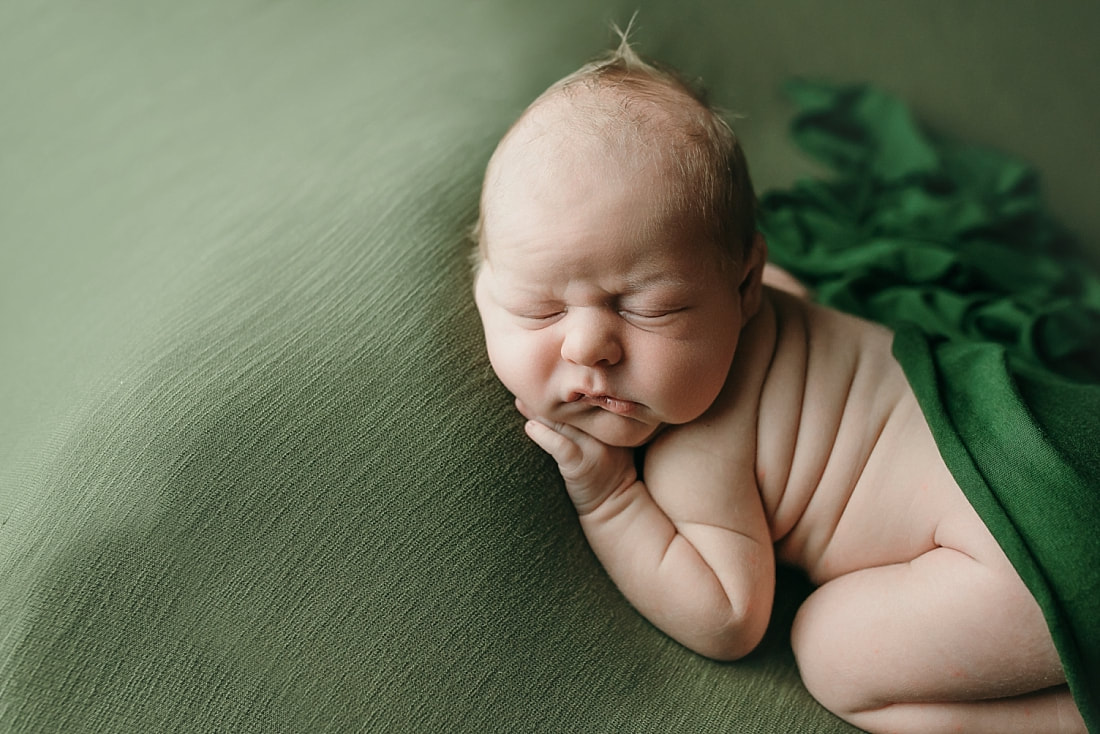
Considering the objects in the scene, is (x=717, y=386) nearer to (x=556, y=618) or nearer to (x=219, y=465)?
(x=556, y=618)

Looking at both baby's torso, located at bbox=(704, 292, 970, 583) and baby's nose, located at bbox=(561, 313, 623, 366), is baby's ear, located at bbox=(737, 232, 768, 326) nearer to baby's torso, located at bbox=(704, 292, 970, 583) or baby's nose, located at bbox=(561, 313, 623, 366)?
baby's torso, located at bbox=(704, 292, 970, 583)

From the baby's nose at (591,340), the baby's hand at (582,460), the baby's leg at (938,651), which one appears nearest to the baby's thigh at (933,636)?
the baby's leg at (938,651)

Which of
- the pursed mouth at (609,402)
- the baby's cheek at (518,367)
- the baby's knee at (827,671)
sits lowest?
the baby's knee at (827,671)

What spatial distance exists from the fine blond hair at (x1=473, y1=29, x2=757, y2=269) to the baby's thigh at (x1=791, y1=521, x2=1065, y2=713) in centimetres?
32

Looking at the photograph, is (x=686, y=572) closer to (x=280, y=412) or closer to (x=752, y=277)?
(x=752, y=277)

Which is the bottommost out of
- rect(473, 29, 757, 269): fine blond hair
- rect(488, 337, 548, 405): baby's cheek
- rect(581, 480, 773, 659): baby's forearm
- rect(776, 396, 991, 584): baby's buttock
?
rect(776, 396, 991, 584): baby's buttock

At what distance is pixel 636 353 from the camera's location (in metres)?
0.77

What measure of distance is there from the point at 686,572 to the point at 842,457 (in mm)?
191

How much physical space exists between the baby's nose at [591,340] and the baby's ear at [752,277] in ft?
0.48

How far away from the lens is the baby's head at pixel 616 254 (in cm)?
73

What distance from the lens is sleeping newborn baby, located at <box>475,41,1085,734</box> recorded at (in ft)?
2.45

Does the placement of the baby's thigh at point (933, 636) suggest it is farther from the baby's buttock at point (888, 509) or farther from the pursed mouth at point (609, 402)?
the pursed mouth at point (609, 402)

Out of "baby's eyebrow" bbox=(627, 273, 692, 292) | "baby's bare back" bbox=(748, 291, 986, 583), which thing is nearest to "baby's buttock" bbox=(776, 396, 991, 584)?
"baby's bare back" bbox=(748, 291, 986, 583)

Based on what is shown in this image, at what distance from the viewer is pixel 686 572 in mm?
834
